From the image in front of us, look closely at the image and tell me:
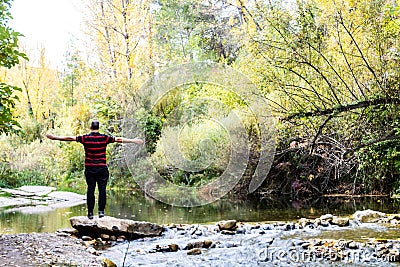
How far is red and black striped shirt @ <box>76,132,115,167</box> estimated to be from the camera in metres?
6.62

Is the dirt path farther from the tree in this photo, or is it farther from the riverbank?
the tree

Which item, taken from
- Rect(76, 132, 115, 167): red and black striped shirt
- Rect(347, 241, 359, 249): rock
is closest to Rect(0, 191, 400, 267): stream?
Rect(347, 241, 359, 249): rock

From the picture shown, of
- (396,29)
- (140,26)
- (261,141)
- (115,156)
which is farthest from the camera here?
(140,26)

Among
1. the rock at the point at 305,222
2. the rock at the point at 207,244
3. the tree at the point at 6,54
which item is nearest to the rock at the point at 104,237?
the rock at the point at 207,244

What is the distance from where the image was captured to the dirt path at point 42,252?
4.83m

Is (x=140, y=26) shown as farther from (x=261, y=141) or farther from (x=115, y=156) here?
(x=261, y=141)

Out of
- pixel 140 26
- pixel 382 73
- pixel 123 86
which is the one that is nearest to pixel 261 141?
pixel 382 73

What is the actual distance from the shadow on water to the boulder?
835 mm

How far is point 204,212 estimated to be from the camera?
10.9 metres

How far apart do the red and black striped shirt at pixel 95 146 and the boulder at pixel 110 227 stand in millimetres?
1113

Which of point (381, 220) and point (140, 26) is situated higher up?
point (140, 26)

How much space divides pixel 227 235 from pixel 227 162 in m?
6.40

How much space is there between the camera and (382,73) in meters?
8.26

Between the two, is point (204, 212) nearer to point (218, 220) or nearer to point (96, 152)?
point (218, 220)
